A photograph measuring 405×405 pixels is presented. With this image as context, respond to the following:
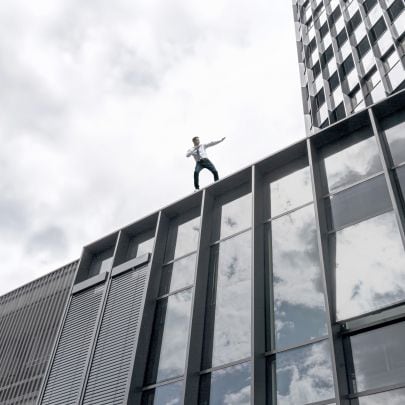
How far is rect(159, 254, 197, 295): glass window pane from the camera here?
12047 mm

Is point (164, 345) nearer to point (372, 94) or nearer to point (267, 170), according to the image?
point (267, 170)

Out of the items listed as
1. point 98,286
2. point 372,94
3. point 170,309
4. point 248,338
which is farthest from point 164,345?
point 372,94

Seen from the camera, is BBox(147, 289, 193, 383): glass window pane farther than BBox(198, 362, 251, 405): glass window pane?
Yes

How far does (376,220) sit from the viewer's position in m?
9.52

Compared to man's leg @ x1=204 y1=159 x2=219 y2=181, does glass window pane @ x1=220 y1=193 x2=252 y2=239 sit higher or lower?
lower

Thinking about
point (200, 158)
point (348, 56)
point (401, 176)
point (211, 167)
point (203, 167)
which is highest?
point (348, 56)

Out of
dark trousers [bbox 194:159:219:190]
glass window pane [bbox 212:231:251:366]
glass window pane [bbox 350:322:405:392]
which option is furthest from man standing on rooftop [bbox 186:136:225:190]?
glass window pane [bbox 350:322:405:392]

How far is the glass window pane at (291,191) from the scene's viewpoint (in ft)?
37.3

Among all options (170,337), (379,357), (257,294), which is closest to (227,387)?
(257,294)

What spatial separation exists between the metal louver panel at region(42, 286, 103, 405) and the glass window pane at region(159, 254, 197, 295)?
7.23 feet

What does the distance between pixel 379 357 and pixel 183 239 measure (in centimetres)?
657

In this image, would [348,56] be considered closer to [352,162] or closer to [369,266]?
[352,162]

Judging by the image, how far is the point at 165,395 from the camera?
1023 centimetres

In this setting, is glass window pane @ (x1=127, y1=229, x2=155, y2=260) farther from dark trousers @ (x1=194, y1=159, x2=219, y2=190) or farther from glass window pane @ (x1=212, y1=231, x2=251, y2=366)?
glass window pane @ (x1=212, y1=231, x2=251, y2=366)
